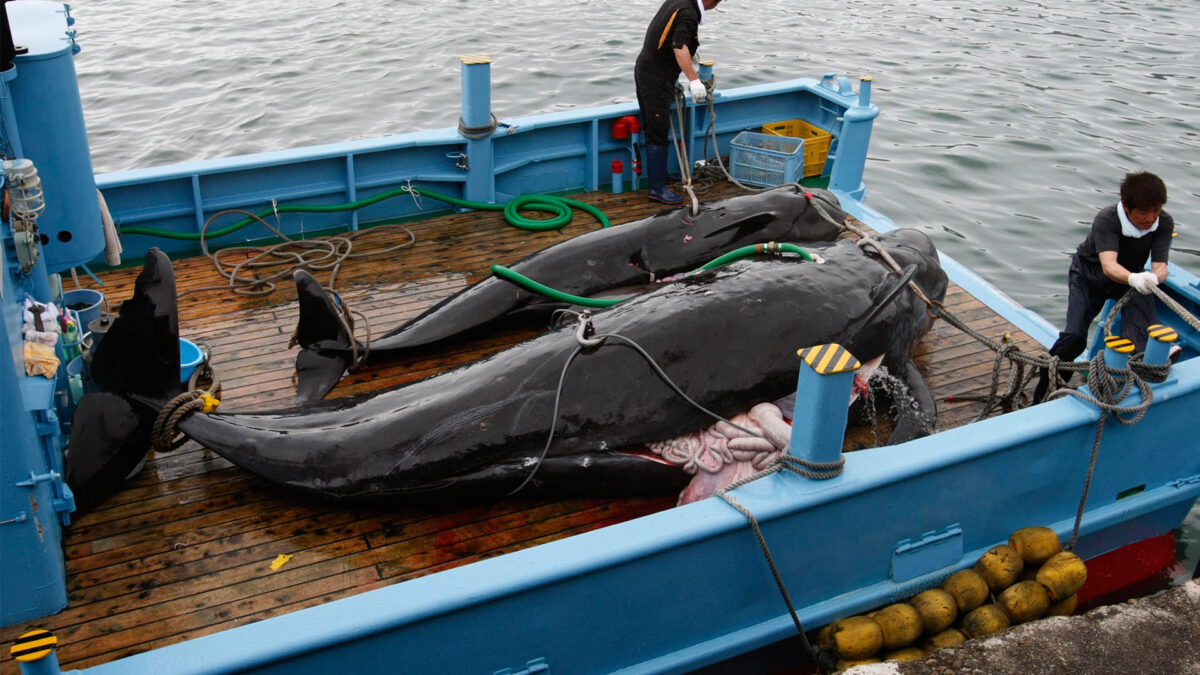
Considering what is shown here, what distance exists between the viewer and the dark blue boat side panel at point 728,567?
140 inches

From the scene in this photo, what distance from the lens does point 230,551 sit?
4469mm

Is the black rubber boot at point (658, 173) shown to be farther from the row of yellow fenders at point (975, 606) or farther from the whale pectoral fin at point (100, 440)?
the whale pectoral fin at point (100, 440)

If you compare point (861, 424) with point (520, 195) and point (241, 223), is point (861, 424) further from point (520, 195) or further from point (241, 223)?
point (241, 223)

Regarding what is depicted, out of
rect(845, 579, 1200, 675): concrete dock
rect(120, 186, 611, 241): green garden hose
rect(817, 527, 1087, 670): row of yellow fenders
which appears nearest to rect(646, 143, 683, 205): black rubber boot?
rect(120, 186, 611, 241): green garden hose

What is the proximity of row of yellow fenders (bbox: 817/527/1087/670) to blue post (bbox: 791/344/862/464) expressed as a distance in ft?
2.92

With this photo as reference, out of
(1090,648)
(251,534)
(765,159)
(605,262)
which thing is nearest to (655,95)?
(765,159)

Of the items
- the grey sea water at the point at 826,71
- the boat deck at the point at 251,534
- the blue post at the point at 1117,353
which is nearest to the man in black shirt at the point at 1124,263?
the boat deck at the point at 251,534

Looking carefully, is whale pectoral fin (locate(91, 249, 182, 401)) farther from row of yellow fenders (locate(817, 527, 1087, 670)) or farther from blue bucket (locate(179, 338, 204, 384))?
row of yellow fenders (locate(817, 527, 1087, 670))

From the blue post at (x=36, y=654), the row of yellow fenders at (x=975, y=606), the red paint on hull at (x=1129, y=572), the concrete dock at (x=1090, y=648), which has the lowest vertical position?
the red paint on hull at (x=1129, y=572)

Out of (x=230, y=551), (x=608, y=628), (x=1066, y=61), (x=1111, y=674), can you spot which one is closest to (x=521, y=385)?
(x=608, y=628)

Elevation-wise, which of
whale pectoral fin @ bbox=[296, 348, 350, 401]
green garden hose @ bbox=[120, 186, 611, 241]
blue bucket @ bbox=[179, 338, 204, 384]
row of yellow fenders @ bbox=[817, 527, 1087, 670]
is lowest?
row of yellow fenders @ bbox=[817, 527, 1087, 670]

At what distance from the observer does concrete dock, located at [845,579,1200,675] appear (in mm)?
3979

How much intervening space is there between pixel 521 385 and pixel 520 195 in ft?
13.9

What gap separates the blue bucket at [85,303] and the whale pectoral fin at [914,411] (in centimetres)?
462
